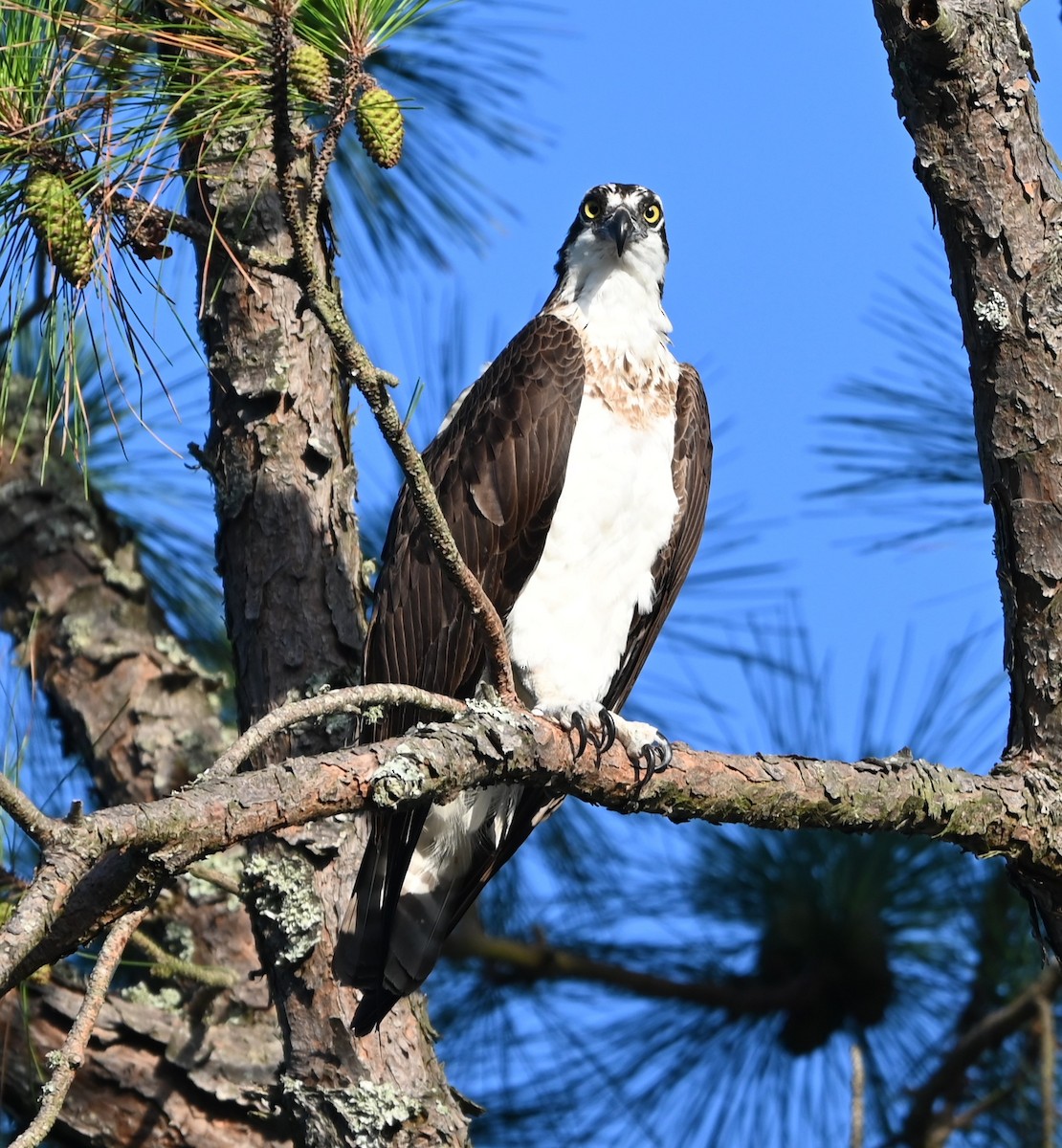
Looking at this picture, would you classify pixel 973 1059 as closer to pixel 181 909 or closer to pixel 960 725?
pixel 960 725

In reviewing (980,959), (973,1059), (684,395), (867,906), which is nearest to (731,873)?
(867,906)

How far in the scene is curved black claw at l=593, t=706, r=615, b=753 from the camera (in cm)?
335

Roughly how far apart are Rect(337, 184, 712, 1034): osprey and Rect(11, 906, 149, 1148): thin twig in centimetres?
105

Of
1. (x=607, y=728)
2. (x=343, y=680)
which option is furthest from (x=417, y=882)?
(x=607, y=728)

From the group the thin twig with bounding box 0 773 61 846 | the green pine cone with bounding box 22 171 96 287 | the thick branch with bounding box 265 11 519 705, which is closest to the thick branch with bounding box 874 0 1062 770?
the thick branch with bounding box 265 11 519 705

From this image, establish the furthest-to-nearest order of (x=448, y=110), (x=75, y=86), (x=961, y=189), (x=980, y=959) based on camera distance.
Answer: (x=980, y=959) < (x=448, y=110) < (x=75, y=86) < (x=961, y=189)

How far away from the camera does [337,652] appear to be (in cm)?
400

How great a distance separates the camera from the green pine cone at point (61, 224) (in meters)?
2.97

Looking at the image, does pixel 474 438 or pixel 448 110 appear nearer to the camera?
pixel 474 438

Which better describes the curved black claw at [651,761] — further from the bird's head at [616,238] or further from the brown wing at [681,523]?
the bird's head at [616,238]

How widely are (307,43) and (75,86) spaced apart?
108 cm

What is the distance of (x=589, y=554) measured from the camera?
13.6ft

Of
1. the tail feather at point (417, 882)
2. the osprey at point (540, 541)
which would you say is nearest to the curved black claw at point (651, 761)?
the osprey at point (540, 541)

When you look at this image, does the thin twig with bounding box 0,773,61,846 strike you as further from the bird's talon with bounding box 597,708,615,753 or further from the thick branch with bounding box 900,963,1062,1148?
the thick branch with bounding box 900,963,1062,1148
